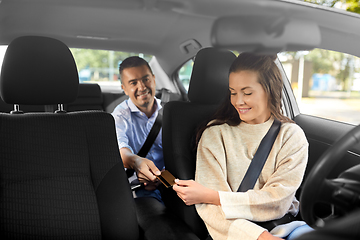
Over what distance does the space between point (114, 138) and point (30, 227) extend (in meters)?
0.46

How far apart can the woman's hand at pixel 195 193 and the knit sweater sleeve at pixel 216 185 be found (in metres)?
0.02

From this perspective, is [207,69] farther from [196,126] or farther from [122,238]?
[122,238]

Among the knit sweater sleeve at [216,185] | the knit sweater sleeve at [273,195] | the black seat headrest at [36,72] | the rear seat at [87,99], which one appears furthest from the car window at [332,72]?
the rear seat at [87,99]

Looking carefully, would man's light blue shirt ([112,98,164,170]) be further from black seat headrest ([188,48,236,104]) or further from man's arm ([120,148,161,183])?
black seat headrest ([188,48,236,104])

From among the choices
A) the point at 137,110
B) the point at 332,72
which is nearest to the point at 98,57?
the point at 137,110

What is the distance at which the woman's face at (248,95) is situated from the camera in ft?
3.93

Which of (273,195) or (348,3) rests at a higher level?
(348,3)

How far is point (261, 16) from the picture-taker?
709 mm

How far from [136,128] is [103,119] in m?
0.59

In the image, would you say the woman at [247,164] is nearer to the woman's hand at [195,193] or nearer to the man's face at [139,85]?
the woman's hand at [195,193]

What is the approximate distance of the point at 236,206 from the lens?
3.70 ft

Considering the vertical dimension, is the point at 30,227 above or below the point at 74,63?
below

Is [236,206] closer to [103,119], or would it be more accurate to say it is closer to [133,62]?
[103,119]

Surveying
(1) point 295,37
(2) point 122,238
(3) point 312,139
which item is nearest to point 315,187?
(1) point 295,37
